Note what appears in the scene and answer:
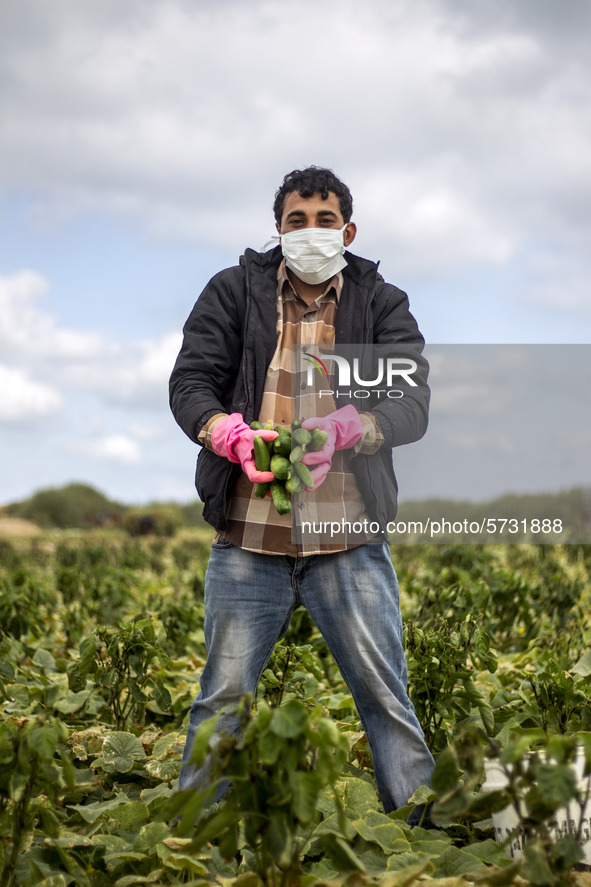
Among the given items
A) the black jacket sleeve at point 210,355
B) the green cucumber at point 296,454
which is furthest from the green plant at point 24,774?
the black jacket sleeve at point 210,355

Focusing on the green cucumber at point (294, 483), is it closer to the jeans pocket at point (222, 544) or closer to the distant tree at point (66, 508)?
the jeans pocket at point (222, 544)

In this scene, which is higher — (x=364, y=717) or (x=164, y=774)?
(x=364, y=717)

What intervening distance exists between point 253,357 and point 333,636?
93cm

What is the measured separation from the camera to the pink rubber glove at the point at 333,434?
2.44 m

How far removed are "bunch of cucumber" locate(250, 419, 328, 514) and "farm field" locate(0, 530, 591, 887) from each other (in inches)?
29.5

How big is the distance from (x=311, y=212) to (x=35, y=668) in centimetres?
328

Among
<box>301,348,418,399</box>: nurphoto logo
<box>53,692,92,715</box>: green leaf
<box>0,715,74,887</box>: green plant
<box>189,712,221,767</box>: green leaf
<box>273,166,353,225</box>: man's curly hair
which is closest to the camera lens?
<box>189,712,221,767</box>: green leaf

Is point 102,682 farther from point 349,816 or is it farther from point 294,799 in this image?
point 294,799

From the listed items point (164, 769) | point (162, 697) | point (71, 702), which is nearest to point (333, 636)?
point (164, 769)

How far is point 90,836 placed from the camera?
246cm

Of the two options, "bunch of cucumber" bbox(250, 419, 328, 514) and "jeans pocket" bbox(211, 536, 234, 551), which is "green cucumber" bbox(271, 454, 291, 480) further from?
"jeans pocket" bbox(211, 536, 234, 551)

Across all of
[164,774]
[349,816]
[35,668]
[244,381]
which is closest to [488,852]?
[349,816]

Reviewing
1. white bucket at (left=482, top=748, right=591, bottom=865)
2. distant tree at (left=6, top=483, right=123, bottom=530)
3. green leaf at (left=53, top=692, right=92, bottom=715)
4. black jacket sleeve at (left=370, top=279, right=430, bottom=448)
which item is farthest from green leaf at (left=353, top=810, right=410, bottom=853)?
distant tree at (left=6, top=483, right=123, bottom=530)

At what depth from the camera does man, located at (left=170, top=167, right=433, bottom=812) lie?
2.58 m
